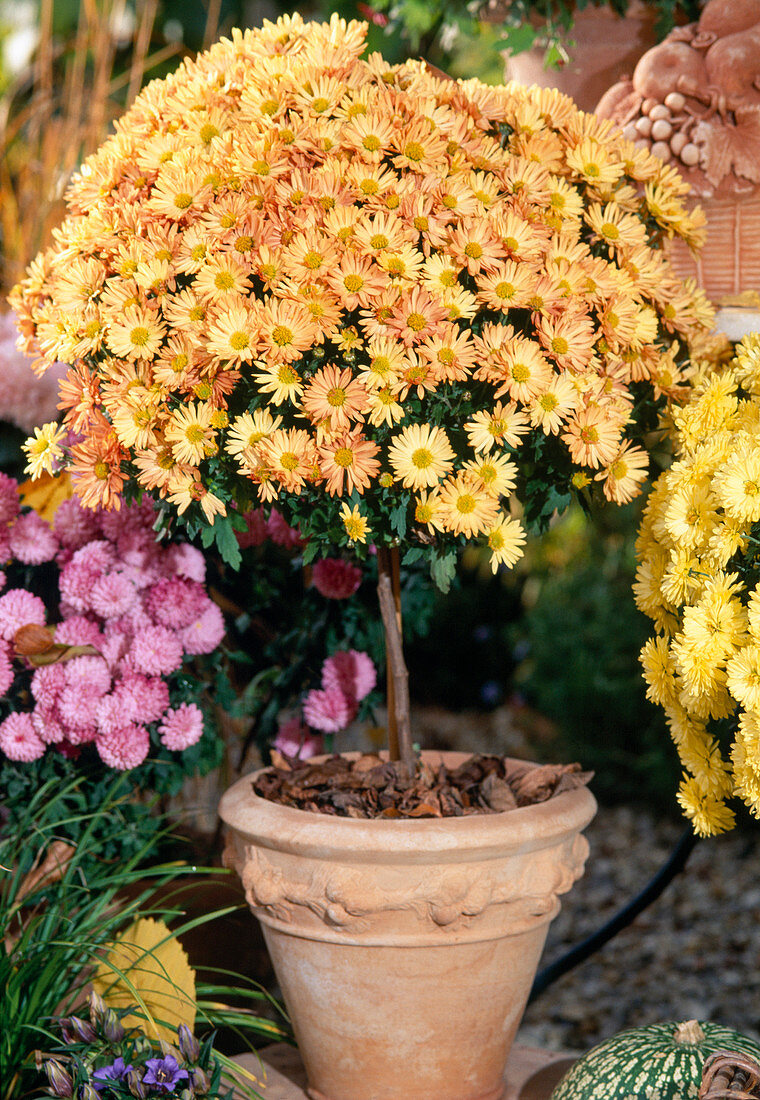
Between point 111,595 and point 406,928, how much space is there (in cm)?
70

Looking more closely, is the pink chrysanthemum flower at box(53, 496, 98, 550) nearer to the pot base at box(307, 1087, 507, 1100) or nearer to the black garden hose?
the pot base at box(307, 1087, 507, 1100)

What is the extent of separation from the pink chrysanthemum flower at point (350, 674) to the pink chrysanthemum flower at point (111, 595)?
1.22 ft

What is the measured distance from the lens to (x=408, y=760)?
1.53m

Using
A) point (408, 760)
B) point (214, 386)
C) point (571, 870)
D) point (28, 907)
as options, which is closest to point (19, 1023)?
point (28, 907)

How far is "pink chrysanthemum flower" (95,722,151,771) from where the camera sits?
1.58 meters

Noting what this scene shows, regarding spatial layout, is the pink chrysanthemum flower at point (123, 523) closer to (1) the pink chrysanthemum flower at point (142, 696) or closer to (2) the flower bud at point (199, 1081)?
(1) the pink chrysanthemum flower at point (142, 696)

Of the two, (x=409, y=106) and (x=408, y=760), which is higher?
(x=409, y=106)

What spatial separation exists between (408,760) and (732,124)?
104 cm

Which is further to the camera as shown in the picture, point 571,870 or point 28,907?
point 28,907

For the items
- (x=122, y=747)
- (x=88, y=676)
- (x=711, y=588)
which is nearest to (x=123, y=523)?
(x=88, y=676)

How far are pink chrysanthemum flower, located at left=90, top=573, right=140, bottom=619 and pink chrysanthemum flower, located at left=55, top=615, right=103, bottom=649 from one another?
0.03 m

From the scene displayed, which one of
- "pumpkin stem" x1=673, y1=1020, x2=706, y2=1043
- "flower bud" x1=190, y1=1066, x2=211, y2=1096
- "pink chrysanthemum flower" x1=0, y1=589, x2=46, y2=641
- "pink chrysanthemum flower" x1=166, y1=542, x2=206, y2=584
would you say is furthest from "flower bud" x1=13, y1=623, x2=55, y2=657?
"pumpkin stem" x1=673, y1=1020, x2=706, y2=1043

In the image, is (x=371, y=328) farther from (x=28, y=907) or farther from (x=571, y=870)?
(x=28, y=907)

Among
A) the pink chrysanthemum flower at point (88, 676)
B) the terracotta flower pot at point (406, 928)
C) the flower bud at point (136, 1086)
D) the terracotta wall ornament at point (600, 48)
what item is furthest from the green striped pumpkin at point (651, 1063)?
the terracotta wall ornament at point (600, 48)
